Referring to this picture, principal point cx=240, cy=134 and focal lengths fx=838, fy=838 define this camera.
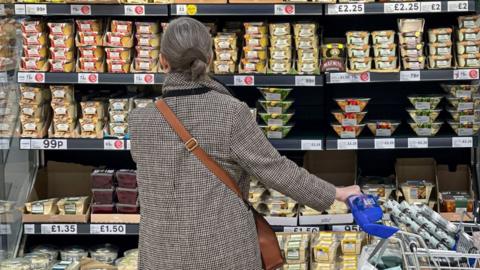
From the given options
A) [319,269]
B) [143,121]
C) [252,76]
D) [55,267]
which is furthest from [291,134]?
[143,121]

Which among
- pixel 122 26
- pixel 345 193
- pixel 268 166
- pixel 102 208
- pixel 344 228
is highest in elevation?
pixel 122 26

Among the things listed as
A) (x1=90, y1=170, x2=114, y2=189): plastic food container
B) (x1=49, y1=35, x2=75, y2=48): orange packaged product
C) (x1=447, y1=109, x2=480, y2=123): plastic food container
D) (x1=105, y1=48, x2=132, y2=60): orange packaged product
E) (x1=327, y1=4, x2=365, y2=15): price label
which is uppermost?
(x1=327, y1=4, x2=365, y2=15): price label

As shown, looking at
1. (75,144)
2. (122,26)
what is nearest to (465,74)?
(122,26)

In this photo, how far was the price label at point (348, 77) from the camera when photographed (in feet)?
15.5

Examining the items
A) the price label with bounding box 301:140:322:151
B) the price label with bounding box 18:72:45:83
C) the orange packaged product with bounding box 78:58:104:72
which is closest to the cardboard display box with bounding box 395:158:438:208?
the price label with bounding box 301:140:322:151

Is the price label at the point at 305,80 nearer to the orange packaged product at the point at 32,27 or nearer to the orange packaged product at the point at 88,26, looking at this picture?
the orange packaged product at the point at 88,26

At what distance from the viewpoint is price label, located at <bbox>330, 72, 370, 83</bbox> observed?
4734mm

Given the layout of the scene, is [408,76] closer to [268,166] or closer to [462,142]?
[462,142]

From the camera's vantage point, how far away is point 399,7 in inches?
182

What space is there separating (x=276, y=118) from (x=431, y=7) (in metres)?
1.08

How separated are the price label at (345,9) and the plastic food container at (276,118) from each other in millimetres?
667

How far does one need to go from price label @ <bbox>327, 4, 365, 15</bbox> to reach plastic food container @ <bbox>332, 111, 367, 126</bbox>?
1.99 feet

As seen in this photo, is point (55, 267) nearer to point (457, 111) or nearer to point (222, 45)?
point (222, 45)

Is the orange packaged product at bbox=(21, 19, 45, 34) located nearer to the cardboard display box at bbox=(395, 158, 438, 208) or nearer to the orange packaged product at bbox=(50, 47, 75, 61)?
the orange packaged product at bbox=(50, 47, 75, 61)
